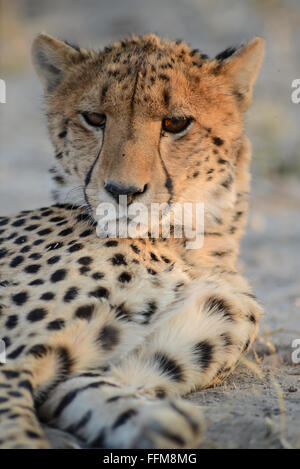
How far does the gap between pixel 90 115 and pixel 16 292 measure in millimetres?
638

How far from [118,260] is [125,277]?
0.07m

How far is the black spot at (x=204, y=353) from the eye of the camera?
2008mm

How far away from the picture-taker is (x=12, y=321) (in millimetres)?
1938

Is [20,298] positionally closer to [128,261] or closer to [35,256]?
[35,256]

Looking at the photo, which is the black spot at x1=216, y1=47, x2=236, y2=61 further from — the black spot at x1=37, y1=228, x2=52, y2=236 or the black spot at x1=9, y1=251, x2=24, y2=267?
the black spot at x1=9, y1=251, x2=24, y2=267

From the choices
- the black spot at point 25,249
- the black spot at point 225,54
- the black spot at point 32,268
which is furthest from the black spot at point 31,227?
the black spot at point 225,54

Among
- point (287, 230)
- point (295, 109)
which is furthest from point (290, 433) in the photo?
point (295, 109)

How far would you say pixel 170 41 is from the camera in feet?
8.08

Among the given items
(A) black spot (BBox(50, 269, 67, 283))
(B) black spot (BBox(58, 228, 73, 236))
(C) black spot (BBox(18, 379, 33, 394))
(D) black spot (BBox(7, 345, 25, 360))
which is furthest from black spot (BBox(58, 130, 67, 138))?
(C) black spot (BBox(18, 379, 33, 394))

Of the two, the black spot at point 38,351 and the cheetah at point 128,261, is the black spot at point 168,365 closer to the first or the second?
the cheetah at point 128,261

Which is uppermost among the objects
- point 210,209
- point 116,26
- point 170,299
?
point 116,26

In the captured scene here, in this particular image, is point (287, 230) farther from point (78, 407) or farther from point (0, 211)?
point (78, 407)

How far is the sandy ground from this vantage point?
1.79m

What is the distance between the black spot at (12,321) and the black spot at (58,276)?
16 cm
